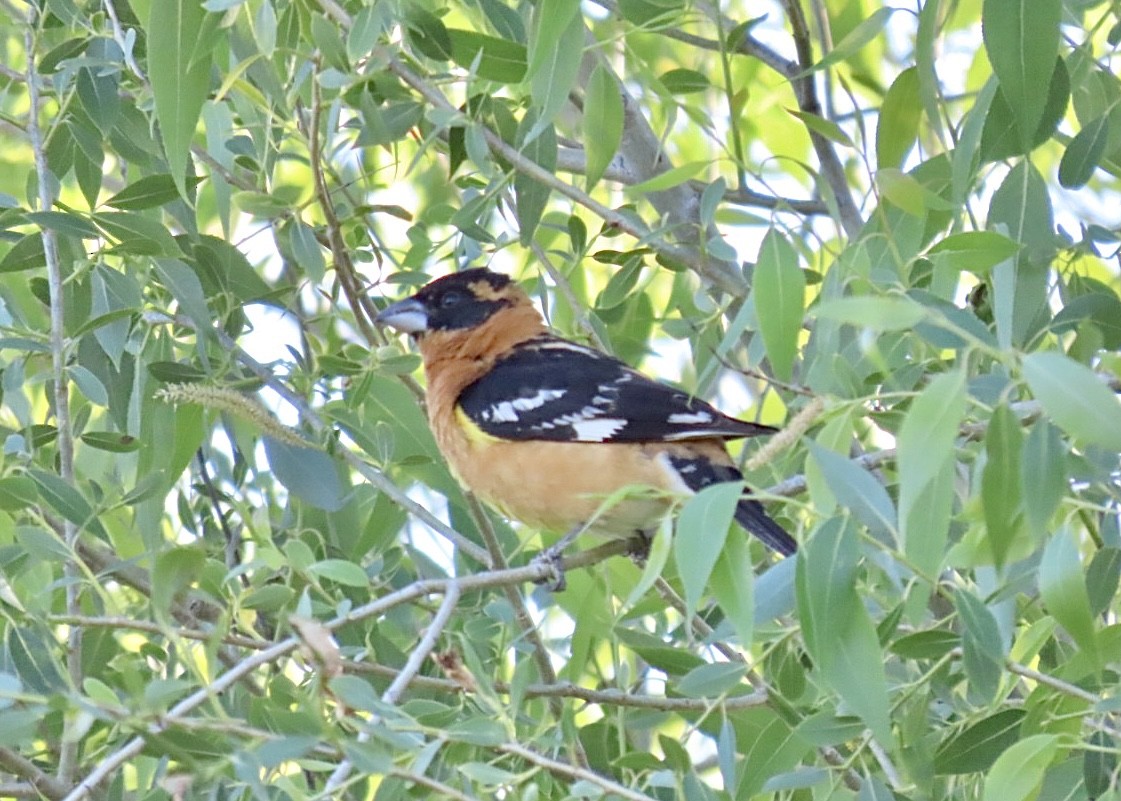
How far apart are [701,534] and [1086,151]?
56.2 inches

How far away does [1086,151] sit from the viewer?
2.95 meters

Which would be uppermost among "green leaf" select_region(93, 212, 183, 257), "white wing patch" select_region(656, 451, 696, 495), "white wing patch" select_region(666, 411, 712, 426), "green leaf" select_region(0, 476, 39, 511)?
"green leaf" select_region(93, 212, 183, 257)

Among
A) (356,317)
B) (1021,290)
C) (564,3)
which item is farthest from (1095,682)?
(356,317)

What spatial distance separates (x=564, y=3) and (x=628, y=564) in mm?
2090

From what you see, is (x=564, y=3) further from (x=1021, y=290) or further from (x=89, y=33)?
(x=89, y=33)

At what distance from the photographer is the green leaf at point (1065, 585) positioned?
2064mm

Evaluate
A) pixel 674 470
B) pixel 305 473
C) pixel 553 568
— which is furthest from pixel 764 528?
pixel 305 473

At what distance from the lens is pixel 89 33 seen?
11.0 ft

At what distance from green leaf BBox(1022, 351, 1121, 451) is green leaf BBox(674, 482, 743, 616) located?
46 centimetres

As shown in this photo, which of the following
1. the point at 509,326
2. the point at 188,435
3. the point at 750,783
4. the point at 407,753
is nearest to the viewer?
the point at 407,753

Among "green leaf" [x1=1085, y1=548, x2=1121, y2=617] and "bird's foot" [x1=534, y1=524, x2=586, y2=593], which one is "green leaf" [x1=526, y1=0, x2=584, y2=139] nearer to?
"bird's foot" [x1=534, y1=524, x2=586, y2=593]

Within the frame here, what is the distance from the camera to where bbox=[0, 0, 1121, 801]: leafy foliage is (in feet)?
6.86

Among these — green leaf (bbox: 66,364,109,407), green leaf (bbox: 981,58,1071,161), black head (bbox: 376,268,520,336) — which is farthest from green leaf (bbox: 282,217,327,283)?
green leaf (bbox: 981,58,1071,161)

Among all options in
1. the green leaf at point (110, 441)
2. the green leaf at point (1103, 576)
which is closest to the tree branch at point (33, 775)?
the green leaf at point (110, 441)
